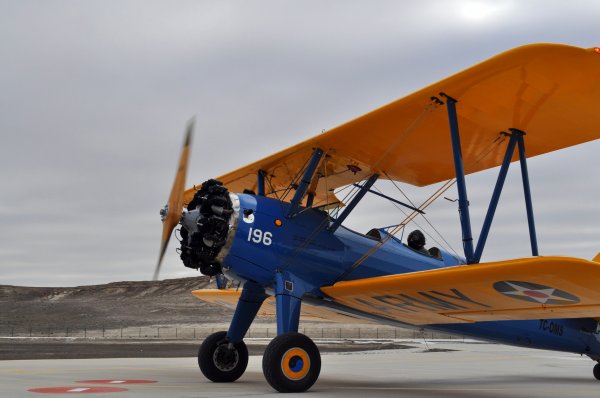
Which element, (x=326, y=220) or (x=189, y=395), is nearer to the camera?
(x=189, y=395)

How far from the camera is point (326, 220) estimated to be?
35.7 feet

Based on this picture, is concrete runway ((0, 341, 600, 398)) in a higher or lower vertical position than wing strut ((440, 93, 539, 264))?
lower

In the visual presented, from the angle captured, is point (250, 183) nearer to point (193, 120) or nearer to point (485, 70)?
point (193, 120)

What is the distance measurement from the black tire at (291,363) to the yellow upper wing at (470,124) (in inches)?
109

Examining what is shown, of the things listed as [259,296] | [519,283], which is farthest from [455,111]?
[259,296]

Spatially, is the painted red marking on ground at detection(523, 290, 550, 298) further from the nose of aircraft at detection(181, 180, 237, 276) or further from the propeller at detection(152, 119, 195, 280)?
the propeller at detection(152, 119, 195, 280)

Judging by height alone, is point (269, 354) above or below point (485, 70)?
below

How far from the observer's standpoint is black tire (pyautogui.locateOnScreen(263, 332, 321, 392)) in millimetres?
9055

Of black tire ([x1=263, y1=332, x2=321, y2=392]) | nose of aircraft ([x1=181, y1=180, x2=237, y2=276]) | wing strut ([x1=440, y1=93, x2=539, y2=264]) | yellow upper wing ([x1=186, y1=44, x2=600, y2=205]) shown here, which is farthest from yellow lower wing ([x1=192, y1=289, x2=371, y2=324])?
wing strut ([x1=440, y1=93, x2=539, y2=264])

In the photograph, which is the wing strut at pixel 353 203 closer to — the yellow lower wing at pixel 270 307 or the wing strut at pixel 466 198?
the yellow lower wing at pixel 270 307

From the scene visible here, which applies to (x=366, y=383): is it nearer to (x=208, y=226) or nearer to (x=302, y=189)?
(x=302, y=189)

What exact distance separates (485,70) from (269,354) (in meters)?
4.60

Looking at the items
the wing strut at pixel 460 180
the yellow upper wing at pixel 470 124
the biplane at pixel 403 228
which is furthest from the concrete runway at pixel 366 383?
the yellow upper wing at pixel 470 124

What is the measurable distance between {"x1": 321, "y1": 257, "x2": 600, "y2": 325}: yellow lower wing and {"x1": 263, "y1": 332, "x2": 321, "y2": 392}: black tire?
4.07ft
